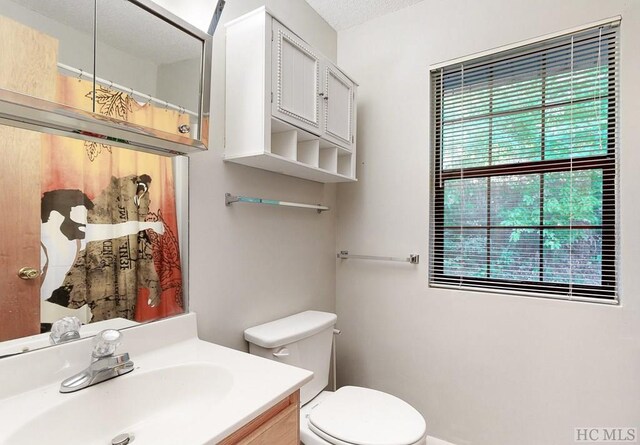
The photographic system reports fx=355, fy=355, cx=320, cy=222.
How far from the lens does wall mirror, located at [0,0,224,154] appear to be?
2.69ft

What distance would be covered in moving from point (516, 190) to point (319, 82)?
1.11 metres

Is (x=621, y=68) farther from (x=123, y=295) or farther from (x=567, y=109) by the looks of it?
(x=123, y=295)

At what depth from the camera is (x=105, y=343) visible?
99 cm

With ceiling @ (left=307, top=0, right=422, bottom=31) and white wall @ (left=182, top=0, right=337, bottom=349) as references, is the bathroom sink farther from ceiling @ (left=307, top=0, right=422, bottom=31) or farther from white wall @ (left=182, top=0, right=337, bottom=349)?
ceiling @ (left=307, top=0, right=422, bottom=31)

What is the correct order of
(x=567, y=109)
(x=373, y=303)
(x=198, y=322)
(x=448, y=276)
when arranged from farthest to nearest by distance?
(x=373, y=303)
(x=448, y=276)
(x=567, y=109)
(x=198, y=322)

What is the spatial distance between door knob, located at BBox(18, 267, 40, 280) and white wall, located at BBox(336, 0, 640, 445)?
1.60 m

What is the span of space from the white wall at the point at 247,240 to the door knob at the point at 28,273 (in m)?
0.49

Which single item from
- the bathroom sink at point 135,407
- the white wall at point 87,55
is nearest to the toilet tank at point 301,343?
the bathroom sink at point 135,407

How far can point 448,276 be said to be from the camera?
76.4 inches

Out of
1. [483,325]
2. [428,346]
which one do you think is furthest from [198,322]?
[483,325]

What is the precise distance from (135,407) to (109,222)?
56 centimetres

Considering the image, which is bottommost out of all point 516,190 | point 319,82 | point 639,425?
point 639,425

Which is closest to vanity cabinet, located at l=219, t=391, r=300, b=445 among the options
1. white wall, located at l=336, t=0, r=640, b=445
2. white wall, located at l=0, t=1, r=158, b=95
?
white wall, located at l=0, t=1, r=158, b=95

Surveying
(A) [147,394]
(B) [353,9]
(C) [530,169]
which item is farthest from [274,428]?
(B) [353,9]
